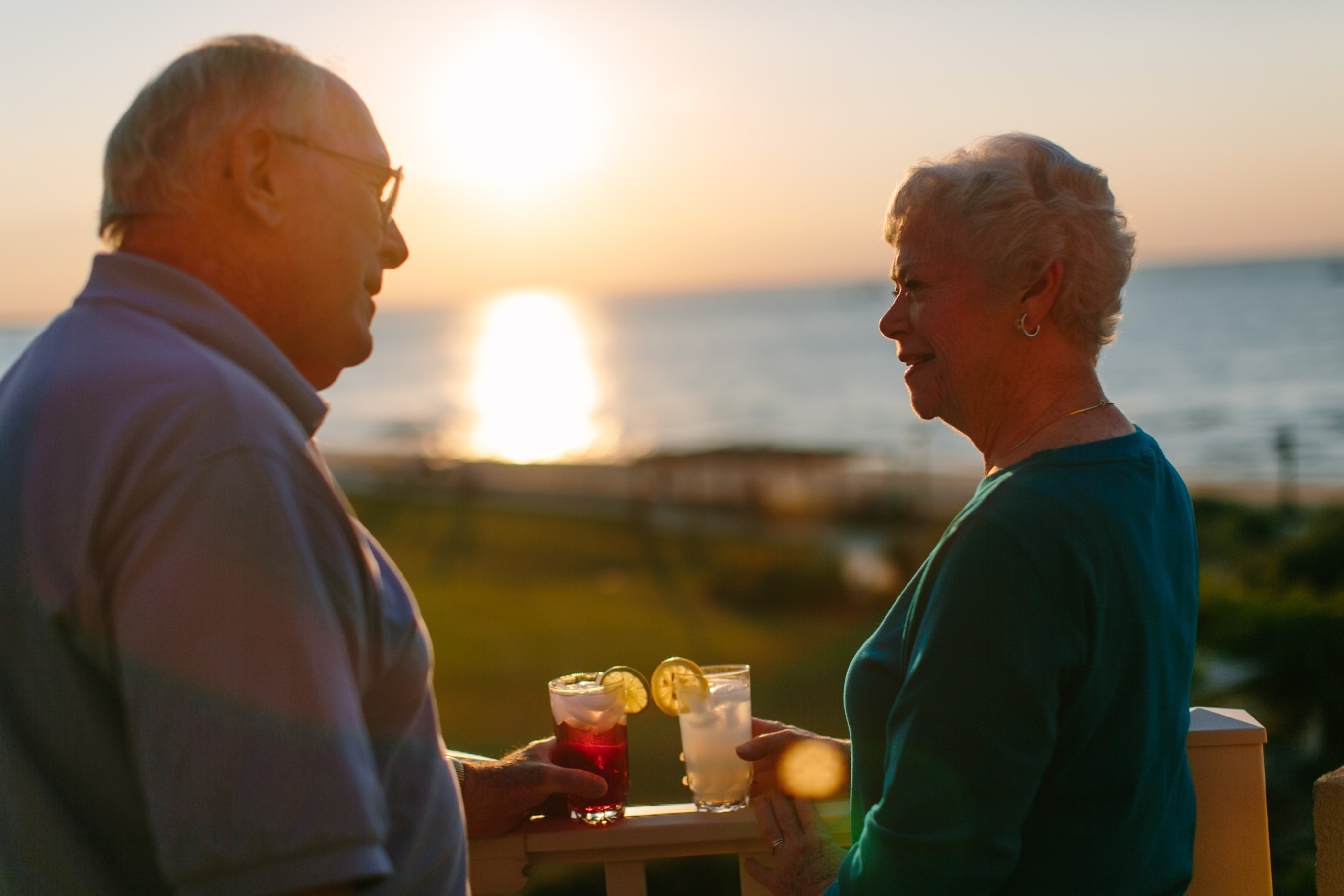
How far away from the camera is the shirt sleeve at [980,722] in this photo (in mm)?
1610

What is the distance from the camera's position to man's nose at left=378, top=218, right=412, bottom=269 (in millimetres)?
1659

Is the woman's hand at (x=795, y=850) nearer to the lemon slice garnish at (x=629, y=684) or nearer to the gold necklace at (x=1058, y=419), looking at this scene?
the lemon slice garnish at (x=629, y=684)

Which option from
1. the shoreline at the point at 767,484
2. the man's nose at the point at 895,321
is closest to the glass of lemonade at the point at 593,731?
the man's nose at the point at 895,321

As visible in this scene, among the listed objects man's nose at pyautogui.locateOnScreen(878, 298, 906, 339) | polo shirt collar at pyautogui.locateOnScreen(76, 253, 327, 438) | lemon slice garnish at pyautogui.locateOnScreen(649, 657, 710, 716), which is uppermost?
polo shirt collar at pyautogui.locateOnScreen(76, 253, 327, 438)

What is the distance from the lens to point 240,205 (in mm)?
1374

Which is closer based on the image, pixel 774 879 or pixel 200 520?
pixel 200 520

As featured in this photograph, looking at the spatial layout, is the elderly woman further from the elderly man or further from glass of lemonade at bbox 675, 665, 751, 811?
the elderly man

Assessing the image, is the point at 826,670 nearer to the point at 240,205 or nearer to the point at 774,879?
the point at 774,879

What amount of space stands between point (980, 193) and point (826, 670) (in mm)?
7231

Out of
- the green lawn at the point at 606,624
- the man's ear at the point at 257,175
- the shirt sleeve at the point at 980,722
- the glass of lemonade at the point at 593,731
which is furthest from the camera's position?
the green lawn at the point at 606,624

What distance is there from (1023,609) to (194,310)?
116cm

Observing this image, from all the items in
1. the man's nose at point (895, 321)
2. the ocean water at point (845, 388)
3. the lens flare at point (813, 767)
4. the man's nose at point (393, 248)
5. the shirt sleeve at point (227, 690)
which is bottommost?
the ocean water at point (845, 388)

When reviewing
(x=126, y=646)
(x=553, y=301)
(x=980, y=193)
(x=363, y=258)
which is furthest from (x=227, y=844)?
(x=553, y=301)

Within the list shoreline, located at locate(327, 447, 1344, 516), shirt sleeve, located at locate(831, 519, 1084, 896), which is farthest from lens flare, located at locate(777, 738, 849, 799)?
shoreline, located at locate(327, 447, 1344, 516)
